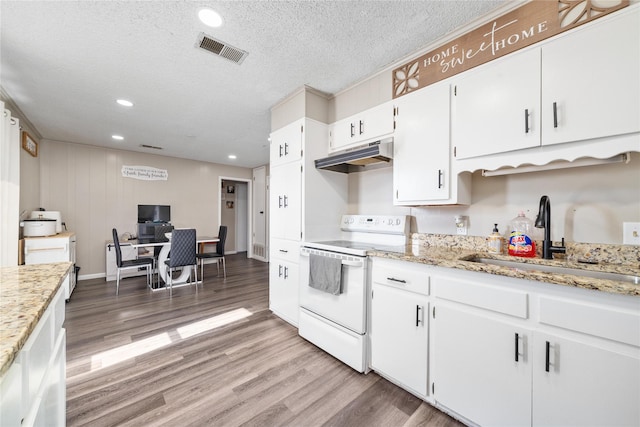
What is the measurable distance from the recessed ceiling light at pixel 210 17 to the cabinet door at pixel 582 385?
2.56m

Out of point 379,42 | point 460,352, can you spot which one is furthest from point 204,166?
point 460,352

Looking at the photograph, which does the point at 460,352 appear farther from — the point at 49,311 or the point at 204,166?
the point at 204,166

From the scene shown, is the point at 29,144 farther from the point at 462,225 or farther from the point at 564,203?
the point at 564,203

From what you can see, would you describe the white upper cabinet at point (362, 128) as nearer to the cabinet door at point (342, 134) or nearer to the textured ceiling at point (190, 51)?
the cabinet door at point (342, 134)

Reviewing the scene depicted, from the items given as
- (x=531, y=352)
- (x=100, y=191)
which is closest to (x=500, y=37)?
(x=531, y=352)

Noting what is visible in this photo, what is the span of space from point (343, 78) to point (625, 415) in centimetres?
271

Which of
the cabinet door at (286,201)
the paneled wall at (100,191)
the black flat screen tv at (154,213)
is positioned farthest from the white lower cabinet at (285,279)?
the paneled wall at (100,191)

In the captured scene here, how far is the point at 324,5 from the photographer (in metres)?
1.57

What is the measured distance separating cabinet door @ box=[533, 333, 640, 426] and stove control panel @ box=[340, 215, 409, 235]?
3.97ft

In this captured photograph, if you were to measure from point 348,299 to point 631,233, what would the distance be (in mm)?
Answer: 1692

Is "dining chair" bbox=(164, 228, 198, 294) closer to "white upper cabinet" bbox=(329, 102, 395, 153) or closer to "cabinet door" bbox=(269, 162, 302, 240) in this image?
"cabinet door" bbox=(269, 162, 302, 240)

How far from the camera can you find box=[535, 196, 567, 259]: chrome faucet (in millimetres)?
1515

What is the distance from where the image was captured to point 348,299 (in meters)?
1.98

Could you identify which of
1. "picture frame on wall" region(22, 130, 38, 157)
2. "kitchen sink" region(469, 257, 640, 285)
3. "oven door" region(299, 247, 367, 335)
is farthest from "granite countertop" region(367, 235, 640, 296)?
"picture frame on wall" region(22, 130, 38, 157)
